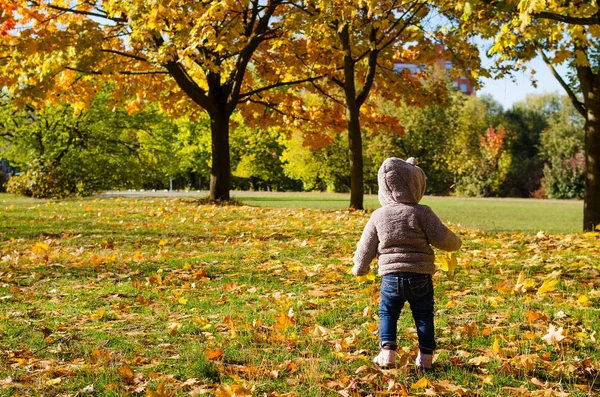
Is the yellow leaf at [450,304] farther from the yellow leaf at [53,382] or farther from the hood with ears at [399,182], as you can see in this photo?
the yellow leaf at [53,382]

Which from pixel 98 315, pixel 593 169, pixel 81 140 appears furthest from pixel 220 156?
pixel 81 140

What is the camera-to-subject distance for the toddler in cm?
377

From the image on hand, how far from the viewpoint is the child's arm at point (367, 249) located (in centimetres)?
393

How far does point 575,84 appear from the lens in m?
13.5

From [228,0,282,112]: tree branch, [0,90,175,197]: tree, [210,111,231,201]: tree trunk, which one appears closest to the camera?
[228,0,282,112]: tree branch

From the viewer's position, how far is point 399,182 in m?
3.86

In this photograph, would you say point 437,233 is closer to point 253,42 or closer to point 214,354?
point 214,354

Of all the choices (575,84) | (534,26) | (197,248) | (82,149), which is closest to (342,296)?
(197,248)

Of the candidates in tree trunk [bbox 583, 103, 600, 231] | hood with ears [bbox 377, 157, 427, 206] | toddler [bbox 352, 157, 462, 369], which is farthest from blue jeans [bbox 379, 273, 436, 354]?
tree trunk [bbox 583, 103, 600, 231]

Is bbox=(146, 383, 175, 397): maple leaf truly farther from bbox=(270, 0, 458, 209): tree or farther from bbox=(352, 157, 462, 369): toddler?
bbox=(270, 0, 458, 209): tree

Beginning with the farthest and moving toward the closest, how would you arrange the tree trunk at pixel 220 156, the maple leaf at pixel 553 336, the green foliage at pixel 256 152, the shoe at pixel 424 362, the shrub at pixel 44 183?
the green foliage at pixel 256 152 → the shrub at pixel 44 183 → the tree trunk at pixel 220 156 → the maple leaf at pixel 553 336 → the shoe at pixel 424 362

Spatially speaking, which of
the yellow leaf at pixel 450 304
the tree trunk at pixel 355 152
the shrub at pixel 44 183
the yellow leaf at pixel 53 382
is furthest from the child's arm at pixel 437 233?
the shrub at pixel 44 183

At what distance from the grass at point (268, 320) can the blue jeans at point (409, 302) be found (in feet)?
0.67

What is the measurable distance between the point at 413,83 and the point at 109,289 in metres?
12.9
